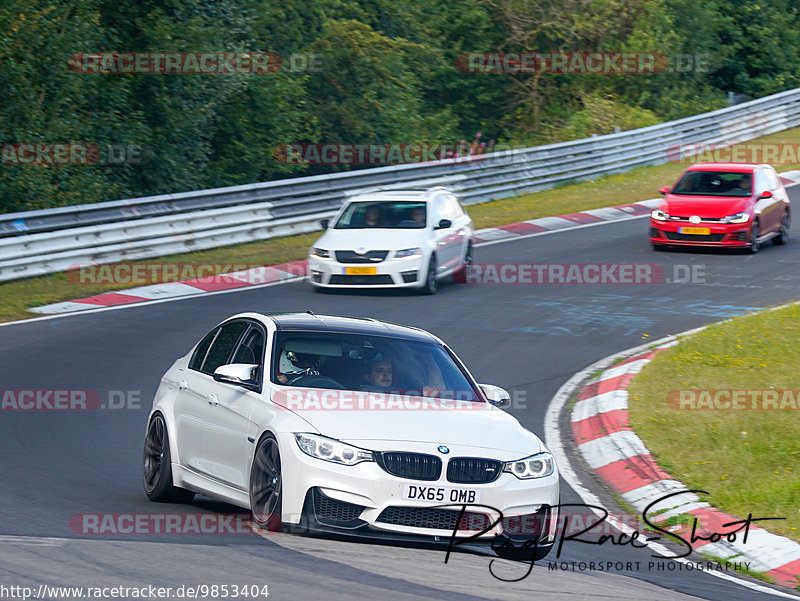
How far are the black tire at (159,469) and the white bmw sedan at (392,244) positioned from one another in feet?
34.1

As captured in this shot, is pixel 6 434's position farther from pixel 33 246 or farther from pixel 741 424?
pixel 33 246

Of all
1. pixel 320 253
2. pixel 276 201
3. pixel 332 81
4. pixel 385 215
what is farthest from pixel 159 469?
pixel 332 81

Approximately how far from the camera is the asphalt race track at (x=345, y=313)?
639 centimetres

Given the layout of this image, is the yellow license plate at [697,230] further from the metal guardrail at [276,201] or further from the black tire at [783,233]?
the metal guardrail at [276,201]

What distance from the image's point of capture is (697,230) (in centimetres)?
2270

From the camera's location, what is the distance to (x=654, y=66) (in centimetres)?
4228

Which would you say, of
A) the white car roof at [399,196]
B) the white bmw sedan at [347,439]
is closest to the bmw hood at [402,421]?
the white bmw sedan at [347,439]

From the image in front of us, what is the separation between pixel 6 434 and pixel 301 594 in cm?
602

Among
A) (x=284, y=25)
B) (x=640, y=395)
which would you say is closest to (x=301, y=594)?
(x=640, y=395)

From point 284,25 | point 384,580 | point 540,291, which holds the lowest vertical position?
point 540,291

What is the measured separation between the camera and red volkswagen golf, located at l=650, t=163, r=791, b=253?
74.1 ft

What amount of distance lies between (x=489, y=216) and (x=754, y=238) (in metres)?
6.74

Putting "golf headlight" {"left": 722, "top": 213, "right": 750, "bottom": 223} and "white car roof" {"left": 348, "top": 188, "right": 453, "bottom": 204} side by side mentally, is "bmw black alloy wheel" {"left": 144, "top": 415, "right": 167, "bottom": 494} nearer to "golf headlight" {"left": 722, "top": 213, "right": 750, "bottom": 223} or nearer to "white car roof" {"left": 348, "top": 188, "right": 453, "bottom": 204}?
"white car roof" {"left": 348, "top": 188, "right": 453, "bottom": 204}

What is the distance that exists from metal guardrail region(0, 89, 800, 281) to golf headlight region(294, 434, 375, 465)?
13.5 m
